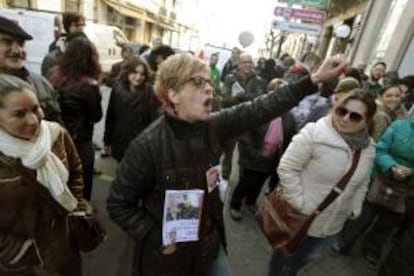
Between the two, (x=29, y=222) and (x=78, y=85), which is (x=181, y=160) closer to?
(x=29, y=222)

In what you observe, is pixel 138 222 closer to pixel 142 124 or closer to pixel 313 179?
pixel 313 179

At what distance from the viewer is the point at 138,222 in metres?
1.65

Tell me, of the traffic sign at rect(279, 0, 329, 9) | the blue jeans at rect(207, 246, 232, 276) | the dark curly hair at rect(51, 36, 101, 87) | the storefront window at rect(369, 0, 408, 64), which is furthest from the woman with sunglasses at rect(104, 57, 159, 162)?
the traffic sign at rect(279, 0, 329, 9)

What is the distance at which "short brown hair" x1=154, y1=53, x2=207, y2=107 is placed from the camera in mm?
1553

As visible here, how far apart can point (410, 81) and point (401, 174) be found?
82.1 inches

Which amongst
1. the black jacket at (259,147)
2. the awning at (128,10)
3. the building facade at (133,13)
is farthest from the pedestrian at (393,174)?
the awning at (128,10)

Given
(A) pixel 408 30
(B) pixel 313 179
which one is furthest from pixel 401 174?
(A) pixel 408 30

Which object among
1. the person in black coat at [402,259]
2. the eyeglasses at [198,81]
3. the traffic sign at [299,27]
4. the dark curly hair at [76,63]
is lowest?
the person in black coat at [402,259]

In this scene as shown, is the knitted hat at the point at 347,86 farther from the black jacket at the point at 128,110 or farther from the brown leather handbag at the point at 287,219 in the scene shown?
the black jacket at the point at 128,110

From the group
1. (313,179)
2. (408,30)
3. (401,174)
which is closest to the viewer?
(313,179)

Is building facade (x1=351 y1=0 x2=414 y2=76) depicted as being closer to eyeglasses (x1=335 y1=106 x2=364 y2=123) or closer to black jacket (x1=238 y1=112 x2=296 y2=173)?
black jacket (x1=238 y1=112 x2=296 y2=173)

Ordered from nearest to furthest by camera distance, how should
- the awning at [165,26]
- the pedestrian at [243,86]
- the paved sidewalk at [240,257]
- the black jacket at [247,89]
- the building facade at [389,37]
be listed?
the paved sidewalk at [240,257]
the black jacket at [247,89]
the pedestrian at [243,86]
the building facade at [389,37]
the awning at [165,26]

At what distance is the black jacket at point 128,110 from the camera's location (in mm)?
3420

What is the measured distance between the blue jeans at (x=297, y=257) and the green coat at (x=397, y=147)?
0.96 meters
